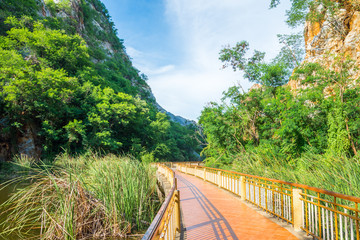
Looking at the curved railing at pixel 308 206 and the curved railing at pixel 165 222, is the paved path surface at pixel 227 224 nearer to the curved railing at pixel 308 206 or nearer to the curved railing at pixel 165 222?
the curved railing at pixel 308 206

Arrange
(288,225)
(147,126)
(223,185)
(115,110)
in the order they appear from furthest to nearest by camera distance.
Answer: (147,126) < (115,110) < (223,185) < (288,225)

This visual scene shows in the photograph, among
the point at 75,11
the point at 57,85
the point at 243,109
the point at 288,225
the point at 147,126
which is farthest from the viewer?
the point at 75,11

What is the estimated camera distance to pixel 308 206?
472 cm

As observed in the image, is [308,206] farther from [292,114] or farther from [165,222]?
[292,114]

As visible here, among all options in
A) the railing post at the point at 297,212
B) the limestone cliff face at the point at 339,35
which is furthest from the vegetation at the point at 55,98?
the limestone cliff face at the point at 339,35

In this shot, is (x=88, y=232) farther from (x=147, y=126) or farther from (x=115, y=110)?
(x=147, y=126)

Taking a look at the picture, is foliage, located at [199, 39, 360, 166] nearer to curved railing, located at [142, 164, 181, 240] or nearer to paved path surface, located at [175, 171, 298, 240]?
paved path surface, located at [175, 171, 298, 240]

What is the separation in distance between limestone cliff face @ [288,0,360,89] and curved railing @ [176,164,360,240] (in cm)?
1429

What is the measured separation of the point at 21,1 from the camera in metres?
32.2

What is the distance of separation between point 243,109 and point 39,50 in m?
27.1

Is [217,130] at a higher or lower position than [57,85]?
lower

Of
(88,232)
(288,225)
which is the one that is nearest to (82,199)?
(88,232)

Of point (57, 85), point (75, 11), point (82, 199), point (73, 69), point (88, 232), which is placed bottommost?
point (88, 232)

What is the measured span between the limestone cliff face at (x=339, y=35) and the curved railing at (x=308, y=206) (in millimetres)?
14286
